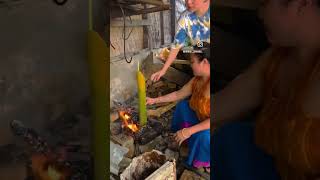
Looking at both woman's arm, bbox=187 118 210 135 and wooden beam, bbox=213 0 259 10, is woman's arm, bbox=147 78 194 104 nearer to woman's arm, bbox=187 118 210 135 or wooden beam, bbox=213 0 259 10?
woman's arm, bbox=187 118 210 135

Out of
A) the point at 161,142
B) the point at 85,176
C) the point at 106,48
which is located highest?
the point at 106,48

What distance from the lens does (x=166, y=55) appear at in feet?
3.58

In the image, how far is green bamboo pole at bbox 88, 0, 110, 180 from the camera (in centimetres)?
113

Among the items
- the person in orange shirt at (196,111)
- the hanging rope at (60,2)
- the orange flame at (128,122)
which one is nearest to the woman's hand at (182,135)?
the person in orange shirt at (196,111)

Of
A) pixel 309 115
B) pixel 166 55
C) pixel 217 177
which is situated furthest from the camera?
pixel 166 55

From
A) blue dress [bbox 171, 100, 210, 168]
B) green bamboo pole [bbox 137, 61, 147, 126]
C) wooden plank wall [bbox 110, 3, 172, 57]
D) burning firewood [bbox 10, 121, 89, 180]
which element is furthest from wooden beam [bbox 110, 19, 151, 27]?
burning firewood [bbox 10, 121, 89, 180]

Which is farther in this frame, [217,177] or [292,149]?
[217,177]

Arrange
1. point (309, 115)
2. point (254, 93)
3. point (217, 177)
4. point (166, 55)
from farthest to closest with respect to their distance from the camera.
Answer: point (166, 55), point (217, 177), point (254, 93), point (309, 115)

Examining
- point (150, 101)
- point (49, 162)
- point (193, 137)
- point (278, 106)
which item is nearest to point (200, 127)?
point (193, 137)

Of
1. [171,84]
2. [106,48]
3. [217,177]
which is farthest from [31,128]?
[217,177]

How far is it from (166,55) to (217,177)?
325mm

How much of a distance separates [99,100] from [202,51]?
12.2 inches

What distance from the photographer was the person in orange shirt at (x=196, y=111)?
→ 3.40 feet

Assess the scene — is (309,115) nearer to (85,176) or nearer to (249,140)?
(249,140)
